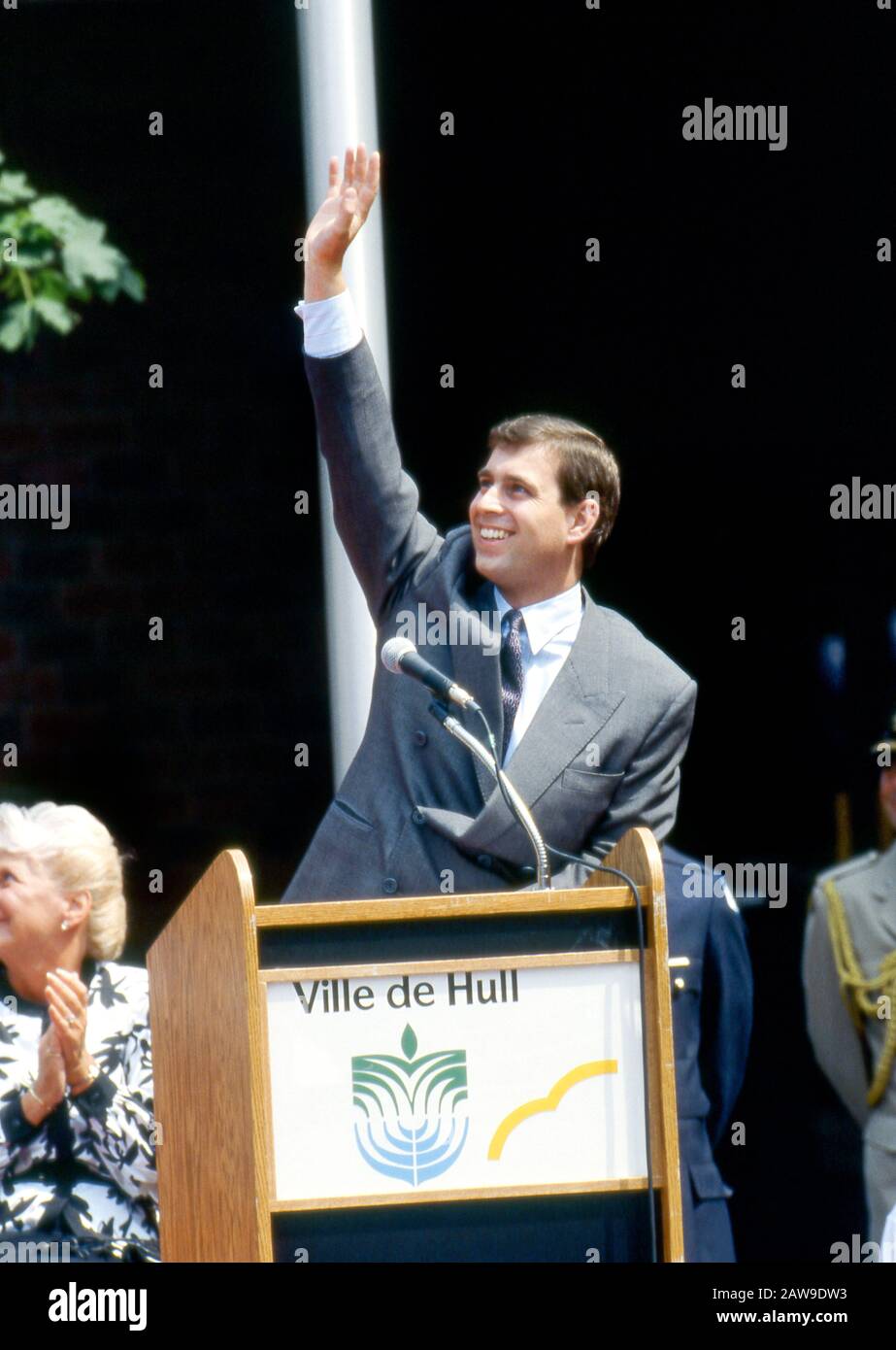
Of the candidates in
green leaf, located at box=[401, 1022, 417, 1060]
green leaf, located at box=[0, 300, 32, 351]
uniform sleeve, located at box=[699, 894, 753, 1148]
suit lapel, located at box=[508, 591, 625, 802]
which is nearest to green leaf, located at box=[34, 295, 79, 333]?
green leaf, located at box=[0, 300, 32, 351]

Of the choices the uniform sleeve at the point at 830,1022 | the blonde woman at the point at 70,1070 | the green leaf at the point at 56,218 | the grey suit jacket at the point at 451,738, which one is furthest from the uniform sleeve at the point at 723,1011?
the green leaf at the point at 56,218

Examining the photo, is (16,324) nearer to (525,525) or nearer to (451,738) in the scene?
(525,525)

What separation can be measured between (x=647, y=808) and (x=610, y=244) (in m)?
2.66

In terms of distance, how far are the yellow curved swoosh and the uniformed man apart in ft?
5.57

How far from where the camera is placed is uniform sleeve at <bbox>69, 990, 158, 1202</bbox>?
328cm

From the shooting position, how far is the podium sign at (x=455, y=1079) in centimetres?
250

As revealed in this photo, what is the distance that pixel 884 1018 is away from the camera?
414cm

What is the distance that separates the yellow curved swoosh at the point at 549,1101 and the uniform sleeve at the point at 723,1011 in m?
1.22

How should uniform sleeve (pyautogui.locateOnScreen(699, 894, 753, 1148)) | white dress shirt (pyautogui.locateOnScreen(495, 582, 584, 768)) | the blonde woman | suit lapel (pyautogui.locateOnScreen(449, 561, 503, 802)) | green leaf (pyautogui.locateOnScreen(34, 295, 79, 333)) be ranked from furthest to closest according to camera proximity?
green leaf (pyautogui.locateOnScreen(34, 295, 79, 333)) < uniform sleeve (pyautogui.locateOnScreen(699, 894, 753, 1148)) < white dress shirt (pyautogui.locateOnScreen(495, 582, 584, 768)) < suit lapel (pyautogui.locateOnScreen(449, 561, 503, 802)) < the blonde woman

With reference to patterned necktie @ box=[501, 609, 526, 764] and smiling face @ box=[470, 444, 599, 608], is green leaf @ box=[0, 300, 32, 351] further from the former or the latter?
patterned necktie @ box=[501, 609, 526, 764]

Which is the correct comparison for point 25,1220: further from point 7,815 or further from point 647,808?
point 647,808

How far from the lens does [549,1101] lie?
2.54m

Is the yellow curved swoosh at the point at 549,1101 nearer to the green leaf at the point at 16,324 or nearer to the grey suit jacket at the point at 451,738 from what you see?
the grey suit jacket at the point at 451,738

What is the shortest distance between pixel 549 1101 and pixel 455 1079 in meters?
0.12
